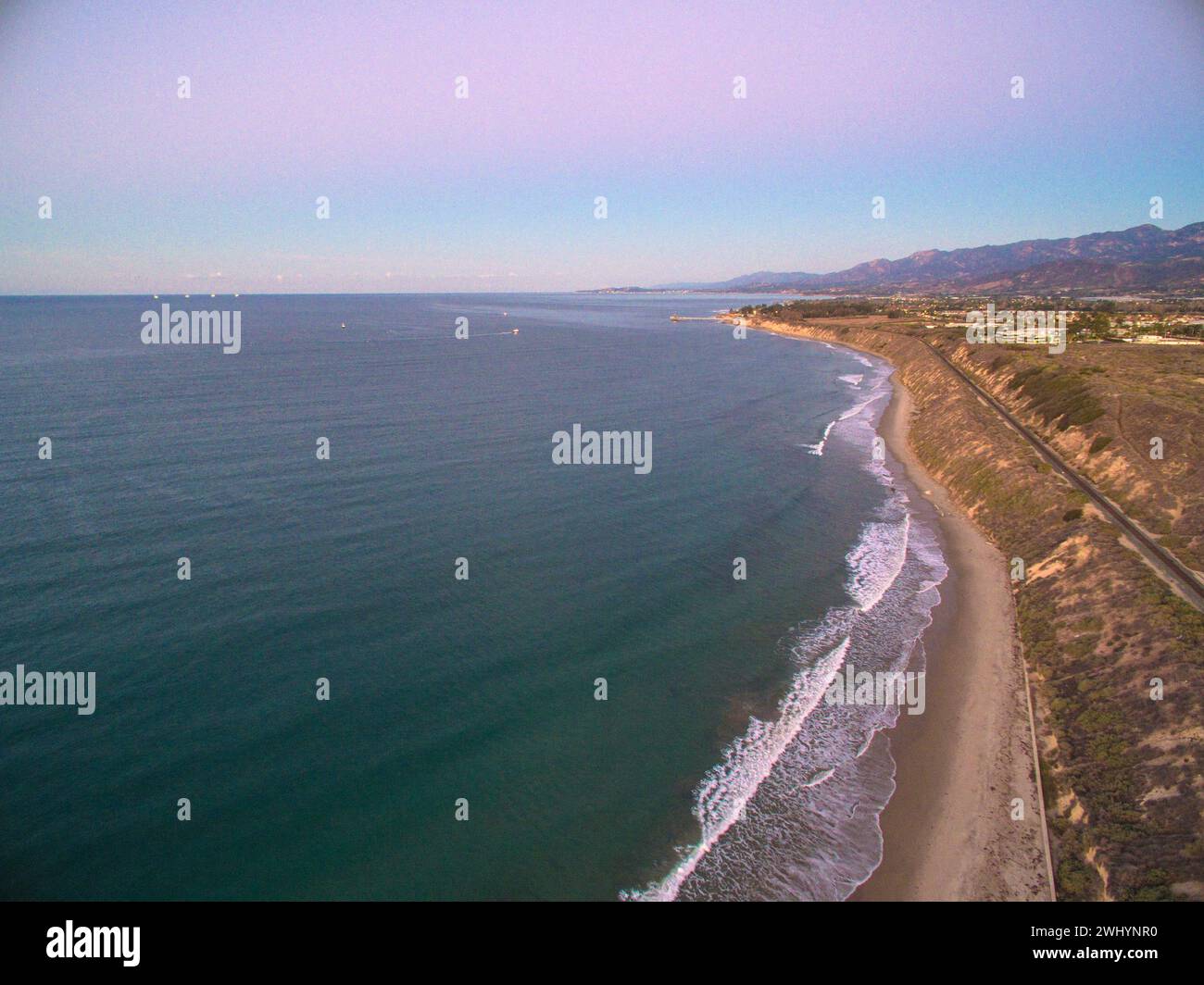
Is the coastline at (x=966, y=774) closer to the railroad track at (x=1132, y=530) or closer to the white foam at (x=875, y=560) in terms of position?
the white foam at (x=875, y=560)

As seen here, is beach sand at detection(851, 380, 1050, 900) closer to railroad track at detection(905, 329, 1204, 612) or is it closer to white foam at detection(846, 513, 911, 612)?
white foam at detection(846, 513, 911, 612)

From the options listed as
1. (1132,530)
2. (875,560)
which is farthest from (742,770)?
(1132,530)

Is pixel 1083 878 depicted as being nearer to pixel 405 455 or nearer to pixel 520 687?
pixel 520 687

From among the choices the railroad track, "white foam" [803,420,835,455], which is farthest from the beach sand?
"white foam" [803,420,835,455]

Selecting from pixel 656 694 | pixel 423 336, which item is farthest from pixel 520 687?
pixel 423 336

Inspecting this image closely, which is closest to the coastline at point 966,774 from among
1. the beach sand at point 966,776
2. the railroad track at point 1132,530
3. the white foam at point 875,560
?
the beach sand at point 966,776
